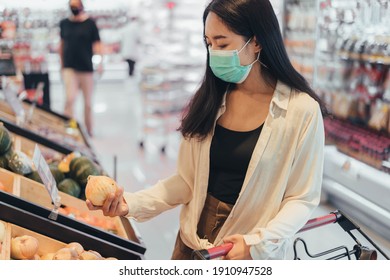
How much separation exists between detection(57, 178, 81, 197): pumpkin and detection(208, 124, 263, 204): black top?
4.40ft

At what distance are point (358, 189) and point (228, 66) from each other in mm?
3000

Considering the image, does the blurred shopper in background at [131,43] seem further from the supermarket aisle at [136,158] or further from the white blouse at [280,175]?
the white blouse at [280,175]

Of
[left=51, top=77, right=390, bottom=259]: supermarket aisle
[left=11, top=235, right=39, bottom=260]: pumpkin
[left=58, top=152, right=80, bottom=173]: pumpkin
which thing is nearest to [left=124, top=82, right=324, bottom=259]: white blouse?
[left=11, top=235, right=39, bottom=260]: pumpkin

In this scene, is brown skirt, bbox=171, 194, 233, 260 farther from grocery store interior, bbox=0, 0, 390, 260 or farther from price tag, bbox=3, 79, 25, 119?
price tag, bbox=3, 79, 25, 119

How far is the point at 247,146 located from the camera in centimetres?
177

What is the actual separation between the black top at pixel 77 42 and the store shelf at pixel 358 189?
3360 millimetres

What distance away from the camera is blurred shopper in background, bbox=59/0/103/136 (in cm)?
683

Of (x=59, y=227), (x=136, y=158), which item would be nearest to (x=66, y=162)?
(x=59, y=227)

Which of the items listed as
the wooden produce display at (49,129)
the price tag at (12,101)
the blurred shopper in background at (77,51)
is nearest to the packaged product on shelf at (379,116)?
the wooden produce display at (49,129)

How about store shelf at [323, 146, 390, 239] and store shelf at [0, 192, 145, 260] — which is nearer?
store shelf at [0, 192, 145, 260]

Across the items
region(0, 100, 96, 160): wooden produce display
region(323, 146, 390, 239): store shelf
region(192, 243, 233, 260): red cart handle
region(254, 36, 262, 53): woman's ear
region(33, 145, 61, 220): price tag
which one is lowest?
region(323, 146, 390, 239): store shelf

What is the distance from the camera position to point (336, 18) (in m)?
5.26

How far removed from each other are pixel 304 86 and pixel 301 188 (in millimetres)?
333

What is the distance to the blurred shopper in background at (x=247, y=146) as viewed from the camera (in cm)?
170
